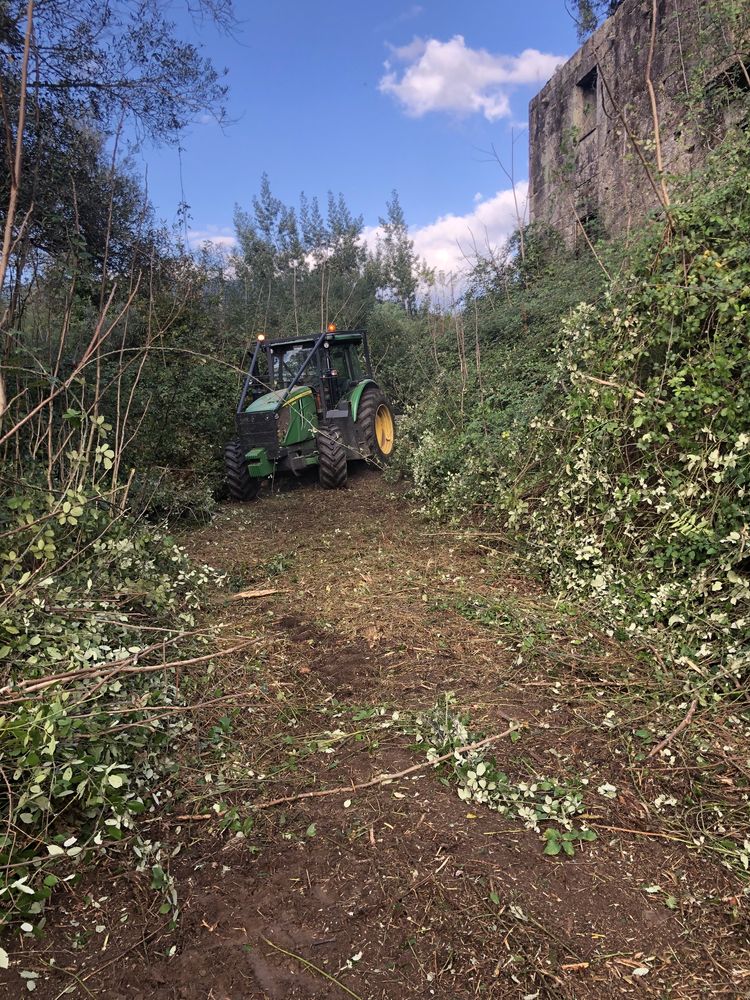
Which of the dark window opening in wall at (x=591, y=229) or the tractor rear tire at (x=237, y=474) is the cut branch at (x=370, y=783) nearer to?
the tractor rear tire at (x=237, y=474)

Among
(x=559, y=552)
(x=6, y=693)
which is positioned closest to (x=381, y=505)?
(x=559, y=552)

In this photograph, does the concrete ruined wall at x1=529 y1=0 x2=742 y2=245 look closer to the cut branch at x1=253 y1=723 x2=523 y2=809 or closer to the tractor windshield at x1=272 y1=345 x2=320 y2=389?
the tractor windshield at x1=272 y1=345 x2=320 y2=389

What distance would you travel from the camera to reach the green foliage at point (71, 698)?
2.14m

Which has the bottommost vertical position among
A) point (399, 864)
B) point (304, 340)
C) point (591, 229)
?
point (399, 864)

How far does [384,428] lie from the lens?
9953 mm

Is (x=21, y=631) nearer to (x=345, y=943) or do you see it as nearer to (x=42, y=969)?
(x=42, y=969)

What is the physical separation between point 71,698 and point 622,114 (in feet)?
23.1

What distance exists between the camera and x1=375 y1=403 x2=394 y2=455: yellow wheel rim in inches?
380

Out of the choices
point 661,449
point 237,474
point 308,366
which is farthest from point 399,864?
point 308,366

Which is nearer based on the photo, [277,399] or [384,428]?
[277,399]

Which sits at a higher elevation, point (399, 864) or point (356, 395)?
point (356, 395)

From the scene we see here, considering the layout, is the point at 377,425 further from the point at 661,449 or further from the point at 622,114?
the point at 661,449

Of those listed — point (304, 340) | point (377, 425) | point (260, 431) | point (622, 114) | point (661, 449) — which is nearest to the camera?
point (661, 449)

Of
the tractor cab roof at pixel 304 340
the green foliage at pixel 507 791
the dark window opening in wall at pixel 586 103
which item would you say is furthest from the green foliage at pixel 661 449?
the dark window opening in wall at pixel 586 103
